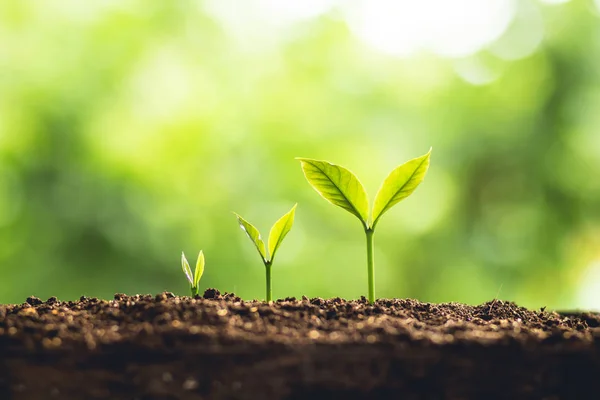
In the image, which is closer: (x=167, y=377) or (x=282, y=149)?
(x=167, y=377)

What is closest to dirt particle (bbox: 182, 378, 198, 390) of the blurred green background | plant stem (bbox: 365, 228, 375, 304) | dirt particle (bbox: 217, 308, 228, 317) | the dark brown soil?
the dark brown soil

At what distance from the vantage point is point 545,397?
0.58m

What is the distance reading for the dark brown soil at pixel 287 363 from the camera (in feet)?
1.75

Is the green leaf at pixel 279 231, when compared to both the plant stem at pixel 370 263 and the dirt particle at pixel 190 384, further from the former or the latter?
the dirt particle at pixel 190 384

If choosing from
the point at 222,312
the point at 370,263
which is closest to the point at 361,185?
the point at 370,263

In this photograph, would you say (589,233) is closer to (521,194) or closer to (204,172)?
(521,194)

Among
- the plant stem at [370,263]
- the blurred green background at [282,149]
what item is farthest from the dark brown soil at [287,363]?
the blurred green background at [282,149]

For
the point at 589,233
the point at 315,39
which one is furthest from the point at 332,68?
the point at 589,233

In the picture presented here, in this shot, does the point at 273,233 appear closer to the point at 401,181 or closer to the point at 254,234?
the point at 254,234

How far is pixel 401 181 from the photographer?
0.86 m

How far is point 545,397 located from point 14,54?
5197mm

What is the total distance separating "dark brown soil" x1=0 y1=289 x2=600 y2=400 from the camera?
1.75ft

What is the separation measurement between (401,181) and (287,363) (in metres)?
0.41

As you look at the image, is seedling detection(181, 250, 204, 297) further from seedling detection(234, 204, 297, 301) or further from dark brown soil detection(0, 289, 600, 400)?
dark brown soil detection(0, 289, 600, 400)
